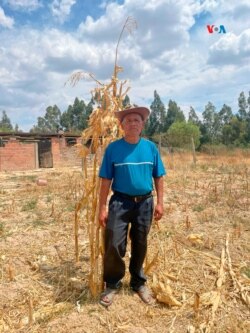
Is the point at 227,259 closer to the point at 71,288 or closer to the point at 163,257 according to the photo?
the point at 163,257

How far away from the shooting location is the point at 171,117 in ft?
214

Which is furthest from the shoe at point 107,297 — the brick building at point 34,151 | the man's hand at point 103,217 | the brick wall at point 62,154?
the brick wall at point 62,154

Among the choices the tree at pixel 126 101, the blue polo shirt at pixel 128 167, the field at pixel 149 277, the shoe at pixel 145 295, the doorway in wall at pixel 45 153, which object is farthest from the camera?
the doorway in wall at pixel 45 153

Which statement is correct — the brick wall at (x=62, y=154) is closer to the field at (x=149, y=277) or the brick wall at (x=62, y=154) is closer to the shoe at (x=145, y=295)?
the field at (x=149, y=277)

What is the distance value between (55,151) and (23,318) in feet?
62.0

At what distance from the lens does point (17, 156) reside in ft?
62.5

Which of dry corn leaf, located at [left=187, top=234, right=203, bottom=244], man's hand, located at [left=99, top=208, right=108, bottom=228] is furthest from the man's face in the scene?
dry corn leaf, located at [left=187, top=234, right=203, bottom=244]

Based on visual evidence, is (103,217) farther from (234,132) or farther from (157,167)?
(234,132)

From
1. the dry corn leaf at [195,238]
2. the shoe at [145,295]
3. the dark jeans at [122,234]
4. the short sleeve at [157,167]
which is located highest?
the short sleeve at [157,167]

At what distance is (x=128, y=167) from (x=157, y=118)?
6270 centimetres

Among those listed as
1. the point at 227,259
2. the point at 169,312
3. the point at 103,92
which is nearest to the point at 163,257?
the point at 227,259

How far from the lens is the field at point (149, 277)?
2.67 m

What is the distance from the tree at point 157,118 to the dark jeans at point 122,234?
59314 mm

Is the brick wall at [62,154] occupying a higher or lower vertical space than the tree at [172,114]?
lower
